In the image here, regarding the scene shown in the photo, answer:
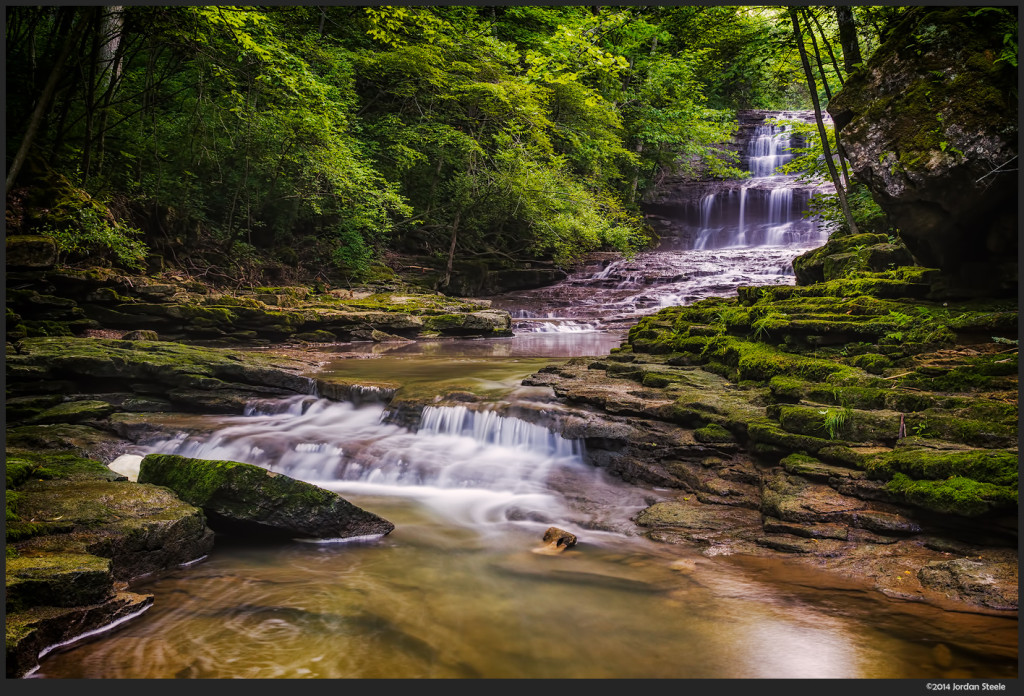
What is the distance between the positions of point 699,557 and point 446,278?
16.3 m

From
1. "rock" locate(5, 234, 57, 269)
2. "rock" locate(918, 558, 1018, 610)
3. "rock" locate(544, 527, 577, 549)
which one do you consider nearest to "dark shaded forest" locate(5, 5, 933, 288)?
"rock" locate(5, 234, 57, 269)

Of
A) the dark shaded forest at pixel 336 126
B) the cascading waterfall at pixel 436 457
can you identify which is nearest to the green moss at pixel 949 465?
the cascading waterfall at pixel 436 457

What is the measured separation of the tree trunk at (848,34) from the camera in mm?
10250

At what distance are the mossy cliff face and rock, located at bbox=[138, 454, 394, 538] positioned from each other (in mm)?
2936

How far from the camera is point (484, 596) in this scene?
406 cm

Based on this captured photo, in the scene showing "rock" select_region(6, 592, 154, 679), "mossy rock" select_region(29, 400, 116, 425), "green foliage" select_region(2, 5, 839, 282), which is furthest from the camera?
"green foliage" select_region(2, 5, 839, 282)

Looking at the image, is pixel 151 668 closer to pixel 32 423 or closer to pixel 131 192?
pixel 32 423

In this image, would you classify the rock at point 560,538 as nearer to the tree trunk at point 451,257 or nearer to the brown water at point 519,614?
the brown water at point 519,614

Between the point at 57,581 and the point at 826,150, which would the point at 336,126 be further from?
the point at 57,581

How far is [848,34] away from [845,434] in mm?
9244

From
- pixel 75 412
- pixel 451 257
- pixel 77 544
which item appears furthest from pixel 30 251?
pixel 451 257

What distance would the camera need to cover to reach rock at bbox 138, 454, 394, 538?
4.73m

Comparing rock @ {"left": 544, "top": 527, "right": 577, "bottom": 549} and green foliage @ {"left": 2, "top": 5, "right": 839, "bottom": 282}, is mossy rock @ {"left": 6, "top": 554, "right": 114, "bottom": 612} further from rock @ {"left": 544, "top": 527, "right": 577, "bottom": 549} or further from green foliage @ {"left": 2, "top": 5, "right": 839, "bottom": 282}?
green foliage @ {"left": 2, "top": 5, "right": 839, "bottom": 282}

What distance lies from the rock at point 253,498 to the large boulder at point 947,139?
7.28 metres
